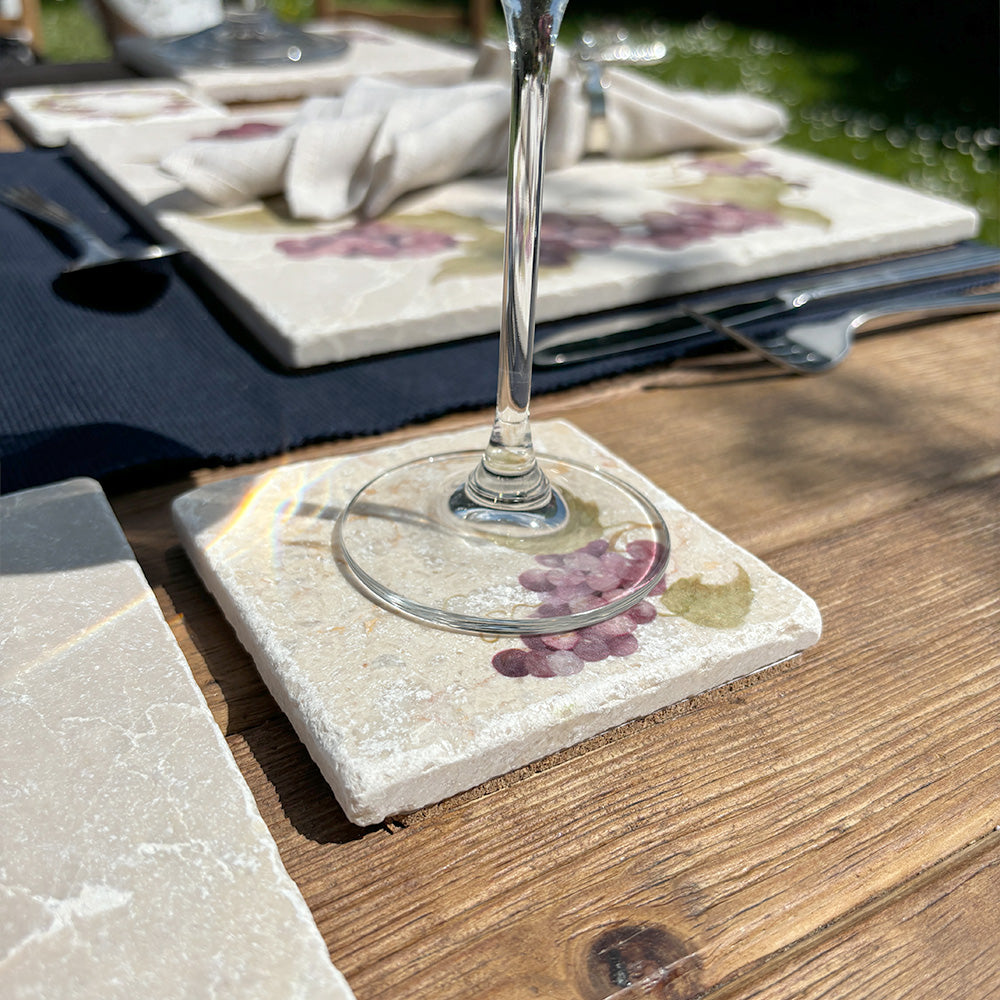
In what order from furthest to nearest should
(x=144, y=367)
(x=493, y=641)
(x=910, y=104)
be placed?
1. (x=910, y=104)
2. (x=144, y=367)
3. (x=493, y=641)

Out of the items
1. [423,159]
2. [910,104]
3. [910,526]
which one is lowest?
[910,104]

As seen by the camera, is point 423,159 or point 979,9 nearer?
point 423,159

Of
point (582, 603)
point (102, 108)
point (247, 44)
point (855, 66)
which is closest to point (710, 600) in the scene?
point (582, 603)

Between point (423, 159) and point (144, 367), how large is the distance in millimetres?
346

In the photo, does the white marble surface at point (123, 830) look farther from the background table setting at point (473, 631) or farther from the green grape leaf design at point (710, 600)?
the green grape leaf design at point (710, 600)

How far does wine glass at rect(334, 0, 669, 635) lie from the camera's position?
43 centimetres

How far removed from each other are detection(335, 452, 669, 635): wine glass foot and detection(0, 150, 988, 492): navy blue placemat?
4.9 inches

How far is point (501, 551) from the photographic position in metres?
0.47

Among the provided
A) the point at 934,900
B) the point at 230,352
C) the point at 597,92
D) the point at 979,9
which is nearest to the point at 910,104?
the point at 979,9

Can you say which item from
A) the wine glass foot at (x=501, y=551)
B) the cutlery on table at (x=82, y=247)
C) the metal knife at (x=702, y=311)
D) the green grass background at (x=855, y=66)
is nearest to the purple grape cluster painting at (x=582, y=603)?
the wine glass foot at (x=501, y=551)

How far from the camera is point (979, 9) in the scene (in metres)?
4.64

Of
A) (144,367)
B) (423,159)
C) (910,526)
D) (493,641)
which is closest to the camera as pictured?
(493,641)

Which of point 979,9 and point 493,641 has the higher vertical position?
point 493,641

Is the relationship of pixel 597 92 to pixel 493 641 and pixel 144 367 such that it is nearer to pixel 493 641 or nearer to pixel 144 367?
pixel 144 367
